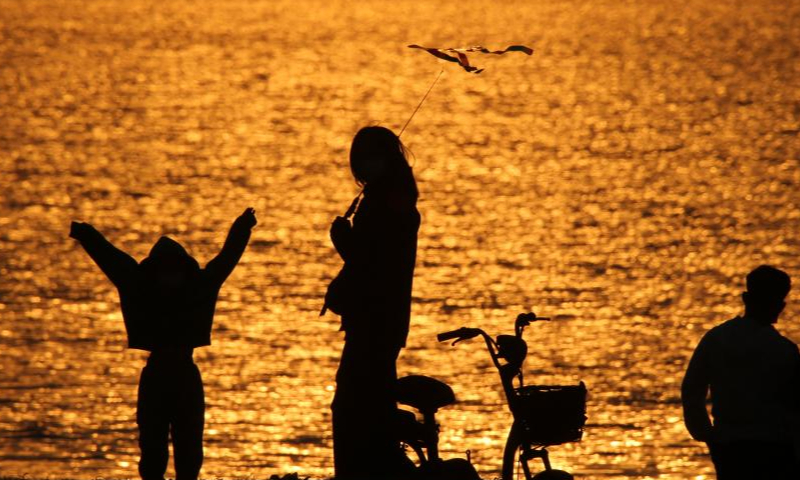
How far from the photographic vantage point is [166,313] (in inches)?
381

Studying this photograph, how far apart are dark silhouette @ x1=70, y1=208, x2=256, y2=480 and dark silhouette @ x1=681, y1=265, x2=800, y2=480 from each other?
235 cm

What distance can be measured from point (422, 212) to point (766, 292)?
4870cm

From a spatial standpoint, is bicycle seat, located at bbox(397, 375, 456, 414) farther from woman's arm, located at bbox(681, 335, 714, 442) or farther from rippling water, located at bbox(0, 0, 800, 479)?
rippling water, located at bbox(0, 0, 800, 479)

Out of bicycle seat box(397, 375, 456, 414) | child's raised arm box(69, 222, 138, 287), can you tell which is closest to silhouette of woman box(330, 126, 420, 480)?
bicycle seat box(397, 375, 456, 414)

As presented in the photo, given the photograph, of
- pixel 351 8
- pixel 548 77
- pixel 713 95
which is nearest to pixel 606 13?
pixel 351 8

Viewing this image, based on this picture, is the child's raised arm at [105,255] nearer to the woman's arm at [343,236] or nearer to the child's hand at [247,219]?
the child's hand at [247,219]

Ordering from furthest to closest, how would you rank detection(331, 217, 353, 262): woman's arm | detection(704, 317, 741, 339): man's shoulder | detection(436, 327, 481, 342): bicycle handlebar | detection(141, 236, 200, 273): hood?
detection(436, 327, 481, 342): bicycle handlebar → detection(141, 236, 200, 273): hood → detection(331, 217, 353, 262): woman's arm → detection(704, 317, 741, 339): man's shoulder

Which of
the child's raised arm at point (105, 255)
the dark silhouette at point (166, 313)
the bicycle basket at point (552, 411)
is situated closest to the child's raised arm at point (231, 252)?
the dark silhouette at point (166, 313)

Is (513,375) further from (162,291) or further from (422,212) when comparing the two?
(422,212)

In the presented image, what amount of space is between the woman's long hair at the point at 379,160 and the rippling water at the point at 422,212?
40.8ft

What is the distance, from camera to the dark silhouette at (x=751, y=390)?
8.80m

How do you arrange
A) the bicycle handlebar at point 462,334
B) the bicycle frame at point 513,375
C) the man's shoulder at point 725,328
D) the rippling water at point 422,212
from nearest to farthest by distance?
the man's shoulder at point 725,328 < the bicycle handlebar at point 462,334 < the bicycle frame at point 513,375 < the rippling water at point 422,212

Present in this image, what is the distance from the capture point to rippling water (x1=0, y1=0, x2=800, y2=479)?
27.7m

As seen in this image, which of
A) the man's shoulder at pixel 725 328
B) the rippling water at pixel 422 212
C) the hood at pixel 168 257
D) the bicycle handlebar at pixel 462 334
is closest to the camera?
the man's shoulder at pixel 725 328
